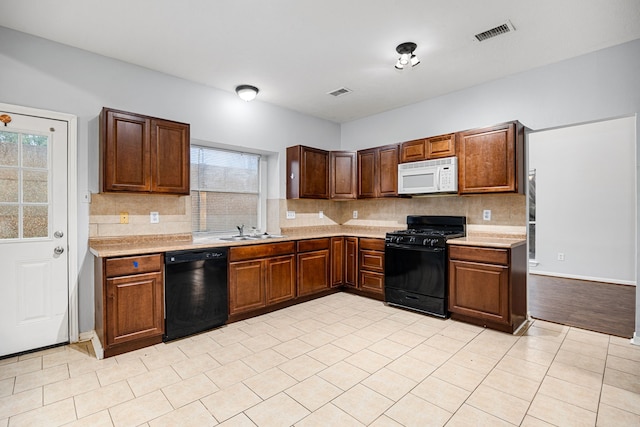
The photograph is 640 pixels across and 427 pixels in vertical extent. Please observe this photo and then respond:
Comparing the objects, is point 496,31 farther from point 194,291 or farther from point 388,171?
point 194,291

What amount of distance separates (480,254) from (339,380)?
1961mm

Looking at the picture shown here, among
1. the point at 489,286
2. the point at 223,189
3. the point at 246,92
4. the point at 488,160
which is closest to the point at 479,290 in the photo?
the point at 489,286

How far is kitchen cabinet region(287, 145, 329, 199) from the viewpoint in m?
4.55

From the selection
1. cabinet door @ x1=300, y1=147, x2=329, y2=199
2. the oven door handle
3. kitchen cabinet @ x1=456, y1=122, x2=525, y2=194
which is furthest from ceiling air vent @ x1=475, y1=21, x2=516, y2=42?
cabinet door @ x1=300, y1=147, x2=329, y2=199

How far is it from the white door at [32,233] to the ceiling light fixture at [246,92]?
1.80 meters

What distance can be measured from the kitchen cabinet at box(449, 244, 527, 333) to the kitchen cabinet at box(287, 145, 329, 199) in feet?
6.76

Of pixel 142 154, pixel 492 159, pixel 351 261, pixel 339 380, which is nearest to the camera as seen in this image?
pixel 339 380

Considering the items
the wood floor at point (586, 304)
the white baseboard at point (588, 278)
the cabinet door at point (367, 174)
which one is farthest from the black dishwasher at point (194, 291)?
the white baseboard at point (588, 278)

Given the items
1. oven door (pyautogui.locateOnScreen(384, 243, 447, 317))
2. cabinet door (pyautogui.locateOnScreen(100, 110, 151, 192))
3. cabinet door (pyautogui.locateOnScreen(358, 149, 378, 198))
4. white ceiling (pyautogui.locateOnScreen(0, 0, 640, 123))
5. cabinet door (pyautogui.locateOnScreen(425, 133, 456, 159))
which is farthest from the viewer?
cabinet door (pyautogui.locateOnScreen(358, 149, 378, 198))

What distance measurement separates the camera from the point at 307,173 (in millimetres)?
4633

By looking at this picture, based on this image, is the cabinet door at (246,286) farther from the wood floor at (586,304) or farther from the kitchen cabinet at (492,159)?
the wood floor at (586,304)

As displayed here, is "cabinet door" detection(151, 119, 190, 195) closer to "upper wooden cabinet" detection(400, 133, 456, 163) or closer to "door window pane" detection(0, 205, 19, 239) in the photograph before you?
"door window pane" detection(0, 205, 19, 239)

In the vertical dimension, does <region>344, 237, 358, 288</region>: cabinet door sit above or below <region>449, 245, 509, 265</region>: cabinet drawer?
below

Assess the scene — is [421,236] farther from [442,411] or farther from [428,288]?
[442,411]
